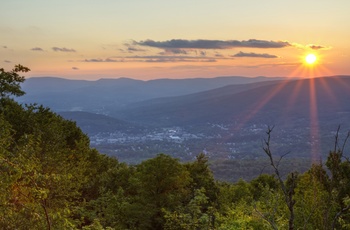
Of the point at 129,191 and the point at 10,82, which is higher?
the point at 10,82

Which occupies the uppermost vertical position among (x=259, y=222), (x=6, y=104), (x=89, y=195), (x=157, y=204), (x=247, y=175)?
(x=6, y=104)

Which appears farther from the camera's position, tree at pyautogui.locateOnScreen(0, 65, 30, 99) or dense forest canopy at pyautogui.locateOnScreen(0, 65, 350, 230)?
tree at pyautogui.locateOnScreen(0, 65, 30, 99)

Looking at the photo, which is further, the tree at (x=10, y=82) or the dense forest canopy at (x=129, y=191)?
the tree at (x=10, y=82)

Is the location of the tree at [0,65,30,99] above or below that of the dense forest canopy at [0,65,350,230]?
above

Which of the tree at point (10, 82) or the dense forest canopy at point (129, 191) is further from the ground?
the tree at point (10, 82)

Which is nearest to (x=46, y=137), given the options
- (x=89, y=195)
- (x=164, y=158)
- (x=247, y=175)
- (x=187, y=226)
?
(x=164, y=158)

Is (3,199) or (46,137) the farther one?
(46,137)

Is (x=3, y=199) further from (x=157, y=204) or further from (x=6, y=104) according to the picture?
(x=6, y=104)

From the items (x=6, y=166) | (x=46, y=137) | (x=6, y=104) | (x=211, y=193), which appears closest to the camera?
(x=6, y=166)
